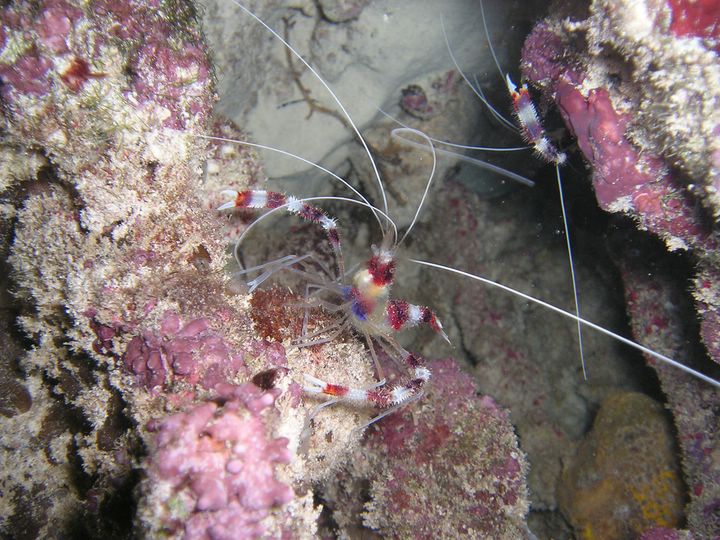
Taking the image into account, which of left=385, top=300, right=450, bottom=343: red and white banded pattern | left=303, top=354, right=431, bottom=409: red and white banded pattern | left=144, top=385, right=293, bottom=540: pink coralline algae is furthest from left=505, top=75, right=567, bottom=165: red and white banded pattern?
left=144, top=385, right=293, bottom=540: pink coralline algae

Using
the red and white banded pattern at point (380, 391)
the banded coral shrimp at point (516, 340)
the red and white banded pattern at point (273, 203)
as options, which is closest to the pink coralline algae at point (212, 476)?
the red and white banded pattern at point (380, 391)

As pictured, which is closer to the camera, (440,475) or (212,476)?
(212,476)

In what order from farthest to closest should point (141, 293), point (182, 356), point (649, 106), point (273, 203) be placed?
1. point (273, 203)
2. point (649, 106)
3. point (141, 293)
4. point (182, 356)

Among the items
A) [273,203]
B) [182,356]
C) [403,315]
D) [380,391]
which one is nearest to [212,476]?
[182,356]

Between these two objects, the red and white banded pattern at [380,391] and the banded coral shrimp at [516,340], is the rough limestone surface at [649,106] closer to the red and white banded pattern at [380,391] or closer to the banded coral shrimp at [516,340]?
the red and white banded pattern at [380,391]

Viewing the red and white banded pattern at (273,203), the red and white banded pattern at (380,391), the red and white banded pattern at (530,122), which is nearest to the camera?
the red and white banded pattern at (380,391)

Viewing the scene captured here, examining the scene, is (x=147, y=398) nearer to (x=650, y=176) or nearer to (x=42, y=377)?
(x=42, y=377)

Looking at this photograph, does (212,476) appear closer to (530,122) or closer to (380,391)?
(380,391)

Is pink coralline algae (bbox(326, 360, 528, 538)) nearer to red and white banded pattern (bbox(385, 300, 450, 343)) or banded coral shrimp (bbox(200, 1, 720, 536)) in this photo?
red and white banded pattern (bbox(385, 300, 450, 343))
